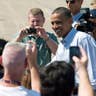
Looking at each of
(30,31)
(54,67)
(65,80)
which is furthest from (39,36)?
(65,80)

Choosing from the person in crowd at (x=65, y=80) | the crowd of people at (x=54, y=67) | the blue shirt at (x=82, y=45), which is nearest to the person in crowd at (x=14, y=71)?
the crowd of people at (x=54, y=67)

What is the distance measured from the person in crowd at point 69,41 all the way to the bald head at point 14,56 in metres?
1.60

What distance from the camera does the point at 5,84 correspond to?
426 cm

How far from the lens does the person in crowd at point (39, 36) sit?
622 cm

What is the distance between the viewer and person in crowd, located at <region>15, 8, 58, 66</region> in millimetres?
6219

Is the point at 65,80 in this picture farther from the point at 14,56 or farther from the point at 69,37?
the point at 69,37

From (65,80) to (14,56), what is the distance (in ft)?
1.70

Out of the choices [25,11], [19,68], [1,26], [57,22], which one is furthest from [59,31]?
[25,11]

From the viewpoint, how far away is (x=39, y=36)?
6492 mm

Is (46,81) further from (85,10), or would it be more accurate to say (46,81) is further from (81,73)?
(85,10)

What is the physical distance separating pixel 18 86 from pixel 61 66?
1.36 ft

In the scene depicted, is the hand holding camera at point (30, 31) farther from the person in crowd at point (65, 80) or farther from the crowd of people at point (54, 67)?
the person in crowd at point (65, 80)

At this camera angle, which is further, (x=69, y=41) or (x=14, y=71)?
(x=69, y=41)

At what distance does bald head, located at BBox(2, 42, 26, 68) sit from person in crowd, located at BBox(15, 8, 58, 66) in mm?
1860
